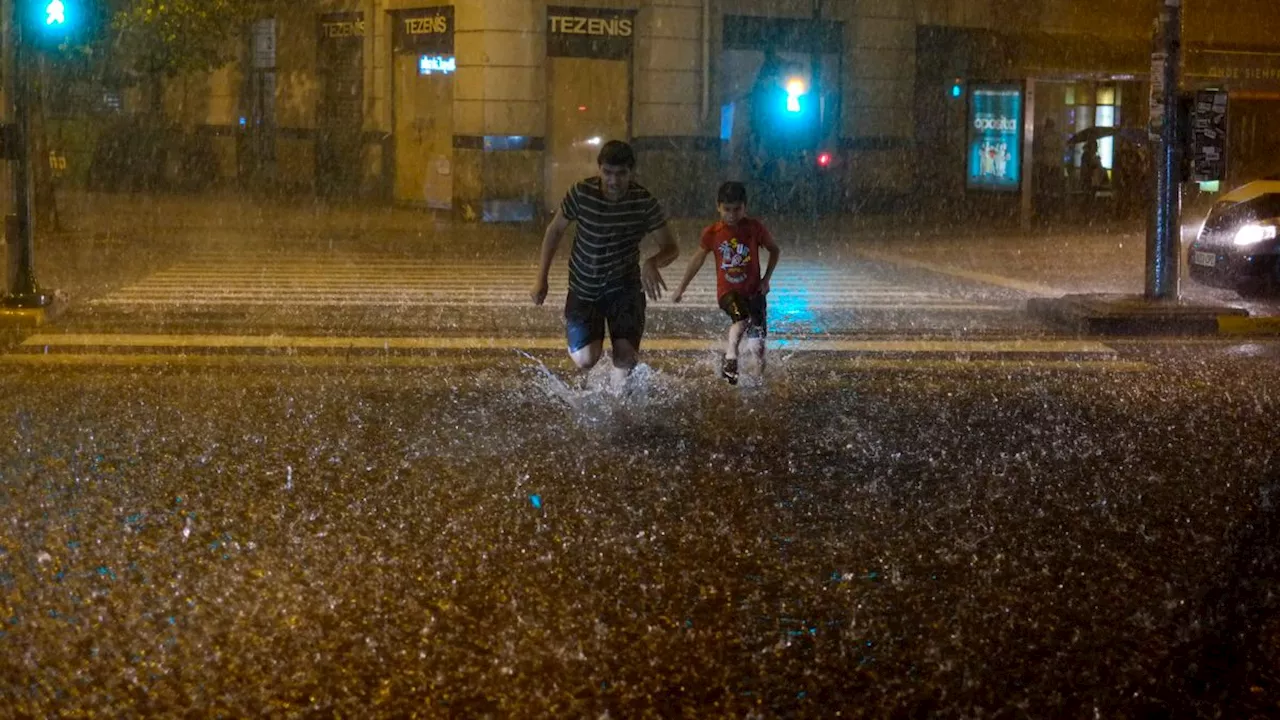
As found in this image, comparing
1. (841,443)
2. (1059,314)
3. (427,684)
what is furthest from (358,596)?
(1059,314)

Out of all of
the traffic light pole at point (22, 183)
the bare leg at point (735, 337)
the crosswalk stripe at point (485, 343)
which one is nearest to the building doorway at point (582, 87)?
the traffic light pole at point (22, 183)

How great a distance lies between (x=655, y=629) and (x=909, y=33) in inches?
1041

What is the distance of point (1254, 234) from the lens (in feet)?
51.2

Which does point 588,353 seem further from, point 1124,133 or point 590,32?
point 590,32

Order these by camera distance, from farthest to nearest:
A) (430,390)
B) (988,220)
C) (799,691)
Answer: (988,220), (430,390), (799,691)

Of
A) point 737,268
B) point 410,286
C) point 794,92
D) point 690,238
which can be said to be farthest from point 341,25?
point 737,268

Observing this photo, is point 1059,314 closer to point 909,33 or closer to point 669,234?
point 669,234

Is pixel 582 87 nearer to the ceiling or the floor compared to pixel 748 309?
nearer to the ceiling

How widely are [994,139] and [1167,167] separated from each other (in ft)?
41.3

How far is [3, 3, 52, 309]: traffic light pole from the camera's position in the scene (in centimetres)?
1404

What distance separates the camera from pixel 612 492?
764cm

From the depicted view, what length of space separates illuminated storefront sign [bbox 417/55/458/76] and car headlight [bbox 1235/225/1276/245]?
16266 mm

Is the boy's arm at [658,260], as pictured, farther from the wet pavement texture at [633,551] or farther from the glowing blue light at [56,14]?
the glowing blue light at [56,14]

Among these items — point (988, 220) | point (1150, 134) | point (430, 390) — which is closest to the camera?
point (430, 390)
